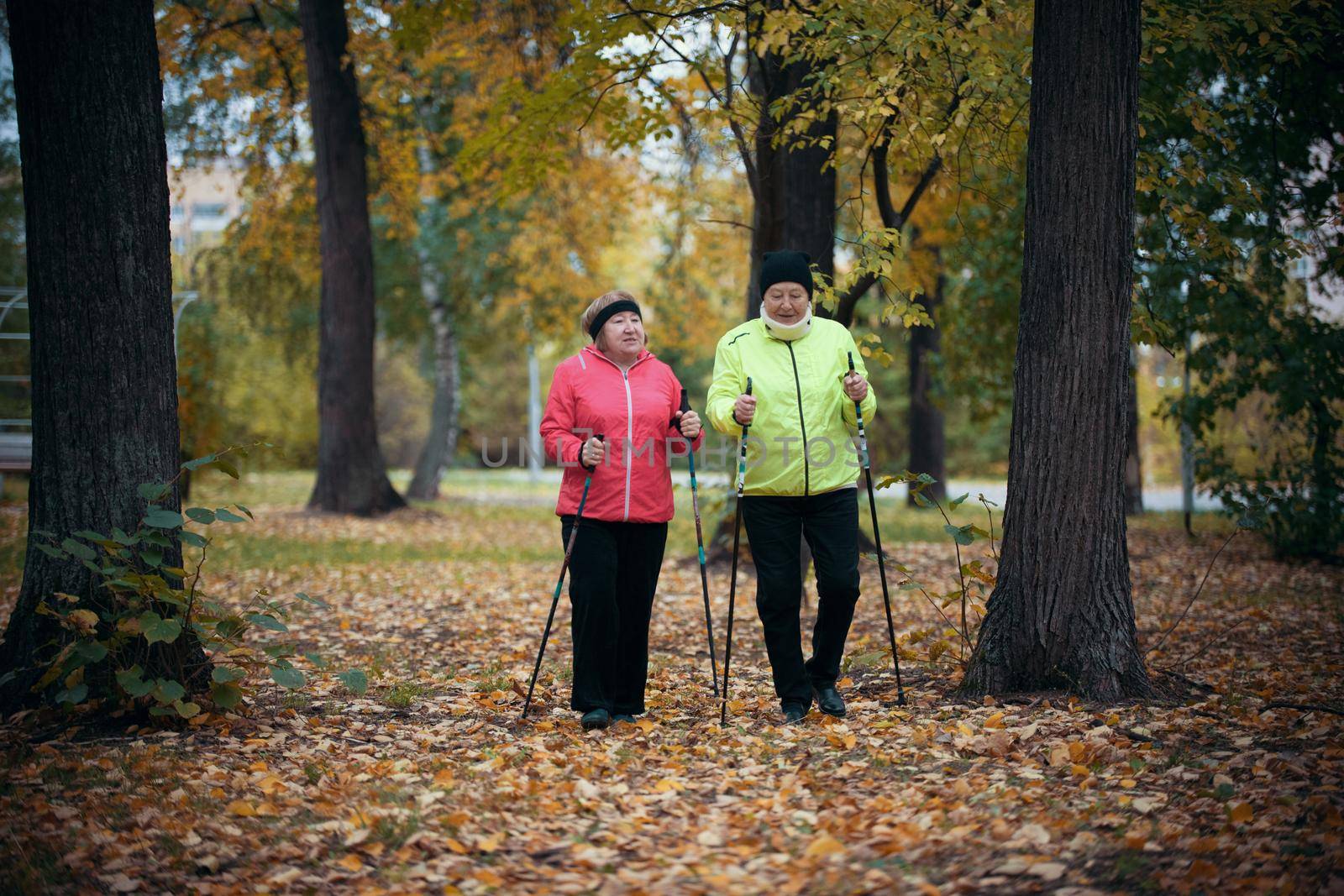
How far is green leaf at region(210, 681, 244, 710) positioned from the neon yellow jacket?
7.54ft

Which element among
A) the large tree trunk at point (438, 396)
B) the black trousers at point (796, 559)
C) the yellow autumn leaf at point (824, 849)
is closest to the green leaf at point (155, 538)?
the black trousers at point (796, 559)

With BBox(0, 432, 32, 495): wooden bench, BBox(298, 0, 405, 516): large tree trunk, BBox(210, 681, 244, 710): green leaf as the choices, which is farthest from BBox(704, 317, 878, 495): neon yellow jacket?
BBox(298, 0, 405, 516): large tree trunk

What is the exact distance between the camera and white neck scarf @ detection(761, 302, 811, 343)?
4.77 meters

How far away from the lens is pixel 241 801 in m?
3.70

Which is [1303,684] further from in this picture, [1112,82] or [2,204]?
[2,204]

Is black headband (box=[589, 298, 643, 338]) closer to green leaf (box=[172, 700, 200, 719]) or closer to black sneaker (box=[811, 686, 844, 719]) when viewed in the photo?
black sneaker (box=[811, 686, 844, 719])

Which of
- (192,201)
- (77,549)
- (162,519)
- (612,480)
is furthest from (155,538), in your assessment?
(192,201)

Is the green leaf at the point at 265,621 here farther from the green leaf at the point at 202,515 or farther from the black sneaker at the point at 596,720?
the black sneaker at the point at 596,720

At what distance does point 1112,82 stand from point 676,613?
4.91 meters

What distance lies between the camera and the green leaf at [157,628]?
4230 millimetres

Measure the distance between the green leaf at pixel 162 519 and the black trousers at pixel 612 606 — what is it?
1.56m

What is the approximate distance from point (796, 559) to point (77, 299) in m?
3.24

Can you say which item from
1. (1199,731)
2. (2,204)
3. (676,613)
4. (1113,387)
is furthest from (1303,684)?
(2,204)

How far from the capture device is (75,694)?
4199 millimetres
